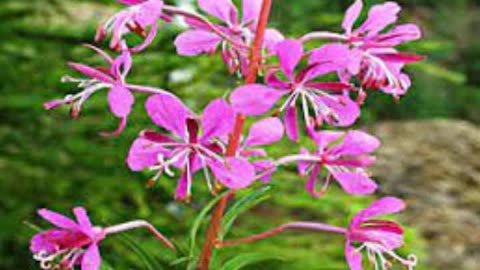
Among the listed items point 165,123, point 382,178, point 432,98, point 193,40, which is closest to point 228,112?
point 165,123

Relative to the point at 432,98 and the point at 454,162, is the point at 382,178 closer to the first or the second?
the point at 454,162

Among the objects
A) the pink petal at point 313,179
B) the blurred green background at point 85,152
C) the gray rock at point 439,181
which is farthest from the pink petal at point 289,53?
the gray rock at point 439,181

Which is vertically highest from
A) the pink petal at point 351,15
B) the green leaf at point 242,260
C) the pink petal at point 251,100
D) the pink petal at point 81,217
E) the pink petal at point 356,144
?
the pink petal at point 351,15

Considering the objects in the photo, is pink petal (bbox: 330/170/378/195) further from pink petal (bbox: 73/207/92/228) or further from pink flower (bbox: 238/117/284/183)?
pink petal (bbox: 73/207/92/228)

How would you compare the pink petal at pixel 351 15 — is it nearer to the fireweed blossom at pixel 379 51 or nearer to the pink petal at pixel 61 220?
the fireweed blossom at pixel 379 51

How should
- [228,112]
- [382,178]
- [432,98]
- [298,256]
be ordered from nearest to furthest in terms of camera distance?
[228,112], [298,256], [382,178], [432,98]

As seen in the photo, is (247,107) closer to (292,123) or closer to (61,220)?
(292,123)
